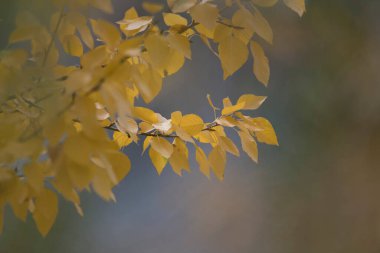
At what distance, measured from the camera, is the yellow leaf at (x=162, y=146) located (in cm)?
74

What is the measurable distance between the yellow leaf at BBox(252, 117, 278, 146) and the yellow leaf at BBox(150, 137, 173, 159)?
Answer: 12cm

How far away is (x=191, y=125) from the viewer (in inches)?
30.4

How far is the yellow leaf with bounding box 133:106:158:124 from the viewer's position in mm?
778

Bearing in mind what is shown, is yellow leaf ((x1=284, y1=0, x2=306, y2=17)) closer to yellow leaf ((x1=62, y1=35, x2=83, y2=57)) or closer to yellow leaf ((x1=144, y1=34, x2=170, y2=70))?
yellow leaf ((x1=144, y1=34, x2=170, y2=70))

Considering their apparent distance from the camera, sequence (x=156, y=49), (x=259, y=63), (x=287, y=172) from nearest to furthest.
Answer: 1. (x=156, y=49)
2. (x=259, y=63)
3. (x=287, y=172)

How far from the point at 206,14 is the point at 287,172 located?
142 cm

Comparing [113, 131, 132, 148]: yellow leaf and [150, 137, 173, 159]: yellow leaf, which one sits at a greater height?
[150, 137, 173, 159]: yellow leaf

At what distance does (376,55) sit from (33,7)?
1.52 meters

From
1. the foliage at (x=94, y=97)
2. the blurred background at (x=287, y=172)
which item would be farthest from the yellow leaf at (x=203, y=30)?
the blurred background at (x=287, y=172)

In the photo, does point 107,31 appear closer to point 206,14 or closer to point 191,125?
point 206,14

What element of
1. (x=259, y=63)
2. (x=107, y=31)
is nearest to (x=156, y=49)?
(x=107, y=31)

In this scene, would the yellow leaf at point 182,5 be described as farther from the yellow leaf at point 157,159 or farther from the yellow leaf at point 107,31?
the yellow leaf at point 157,159

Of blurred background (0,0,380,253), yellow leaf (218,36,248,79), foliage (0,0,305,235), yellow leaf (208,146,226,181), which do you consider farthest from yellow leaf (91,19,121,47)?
blurred background (0,0,380,253)

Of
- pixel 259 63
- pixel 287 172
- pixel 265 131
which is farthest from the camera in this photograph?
pixel 287 172
